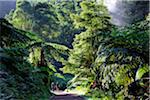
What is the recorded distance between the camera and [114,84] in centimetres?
274

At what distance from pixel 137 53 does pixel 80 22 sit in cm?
898

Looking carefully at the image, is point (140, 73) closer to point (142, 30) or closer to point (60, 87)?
point (142, 30)

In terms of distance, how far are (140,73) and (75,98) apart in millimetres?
8633

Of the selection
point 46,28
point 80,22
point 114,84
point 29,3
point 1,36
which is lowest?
point 114,84

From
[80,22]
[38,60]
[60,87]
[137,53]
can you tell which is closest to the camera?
[137,53]

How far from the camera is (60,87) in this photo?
56.3ft

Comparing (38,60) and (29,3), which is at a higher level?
(29,3)

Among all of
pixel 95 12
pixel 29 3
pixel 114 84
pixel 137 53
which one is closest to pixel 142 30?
pixel 137 53

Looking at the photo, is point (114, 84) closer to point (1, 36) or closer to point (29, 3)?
point (1, 36)

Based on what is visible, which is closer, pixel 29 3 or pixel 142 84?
pixel 142 84

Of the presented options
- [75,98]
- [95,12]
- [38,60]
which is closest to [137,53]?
[38,60]

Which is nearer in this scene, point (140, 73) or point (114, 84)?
point (140, 73)

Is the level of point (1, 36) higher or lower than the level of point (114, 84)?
higher

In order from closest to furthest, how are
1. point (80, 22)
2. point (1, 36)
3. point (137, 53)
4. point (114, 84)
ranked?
point (137, 53) → point (114, 84) → point (1, 36) → point (80, 22)
